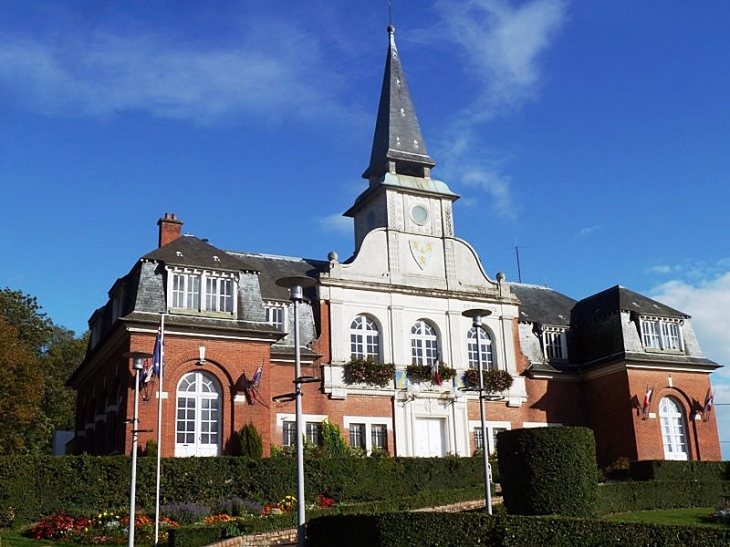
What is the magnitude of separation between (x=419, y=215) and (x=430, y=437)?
9.58 metres

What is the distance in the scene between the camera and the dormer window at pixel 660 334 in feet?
120

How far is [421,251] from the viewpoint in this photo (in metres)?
35.8

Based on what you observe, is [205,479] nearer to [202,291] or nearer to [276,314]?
[202,291]

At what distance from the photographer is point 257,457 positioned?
26.2 m

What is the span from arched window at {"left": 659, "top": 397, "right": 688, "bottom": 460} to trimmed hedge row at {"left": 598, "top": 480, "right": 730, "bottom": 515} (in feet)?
24.1

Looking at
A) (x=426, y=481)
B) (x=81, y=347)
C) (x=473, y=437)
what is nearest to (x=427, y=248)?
(x=473, y=437)

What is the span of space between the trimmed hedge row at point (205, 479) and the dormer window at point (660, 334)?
11617 millimetres

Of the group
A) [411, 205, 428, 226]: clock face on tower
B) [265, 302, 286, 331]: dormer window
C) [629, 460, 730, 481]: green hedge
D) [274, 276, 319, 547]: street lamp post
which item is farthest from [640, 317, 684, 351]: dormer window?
[274, 276, 319, 547]: street lamp post

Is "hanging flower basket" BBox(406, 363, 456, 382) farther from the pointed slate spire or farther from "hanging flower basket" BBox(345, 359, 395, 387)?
the pointed slate spire

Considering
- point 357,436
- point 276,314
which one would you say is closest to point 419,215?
point 276,314

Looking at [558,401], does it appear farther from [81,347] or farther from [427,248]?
[81,347]

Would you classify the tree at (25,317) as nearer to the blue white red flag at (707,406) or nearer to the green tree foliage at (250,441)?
the green tree foliage at (250,441)

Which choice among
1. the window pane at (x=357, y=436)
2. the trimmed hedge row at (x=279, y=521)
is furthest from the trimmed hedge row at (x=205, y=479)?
the window pane at (x=357, y=436)

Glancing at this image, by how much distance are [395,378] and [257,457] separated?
343 inches
